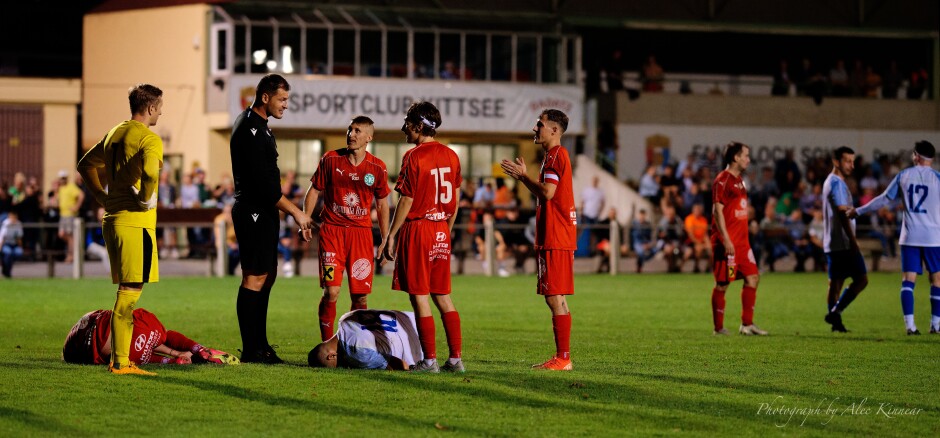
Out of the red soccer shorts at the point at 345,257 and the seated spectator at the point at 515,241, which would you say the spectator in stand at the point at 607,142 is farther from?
the red soccer shorts at the point at 345,257

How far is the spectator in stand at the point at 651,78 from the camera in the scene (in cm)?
4091

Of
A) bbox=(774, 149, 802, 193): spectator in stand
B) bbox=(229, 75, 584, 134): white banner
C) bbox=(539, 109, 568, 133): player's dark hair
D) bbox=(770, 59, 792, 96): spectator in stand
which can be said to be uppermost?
bbox=(770, 59, 792, 96): spectator in stand

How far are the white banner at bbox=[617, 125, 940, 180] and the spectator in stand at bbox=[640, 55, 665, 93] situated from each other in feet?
5.11

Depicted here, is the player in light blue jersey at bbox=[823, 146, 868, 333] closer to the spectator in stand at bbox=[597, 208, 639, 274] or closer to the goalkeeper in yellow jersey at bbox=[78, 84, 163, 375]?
the goalkeeper in yellow jersey at bbox=[78, 84, 163, 375]

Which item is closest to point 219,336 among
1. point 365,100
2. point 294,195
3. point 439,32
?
point 294,195

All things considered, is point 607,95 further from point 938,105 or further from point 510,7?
point 938,105

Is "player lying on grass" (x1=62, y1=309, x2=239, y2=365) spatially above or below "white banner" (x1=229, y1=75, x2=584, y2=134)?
below

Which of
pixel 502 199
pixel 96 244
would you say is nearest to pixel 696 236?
pixel 502 199

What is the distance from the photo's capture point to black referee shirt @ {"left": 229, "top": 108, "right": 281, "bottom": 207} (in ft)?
34.2

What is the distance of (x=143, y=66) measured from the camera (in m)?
37.9

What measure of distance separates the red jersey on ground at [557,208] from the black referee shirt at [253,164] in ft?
Answer: 6.71

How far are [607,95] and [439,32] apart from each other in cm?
525

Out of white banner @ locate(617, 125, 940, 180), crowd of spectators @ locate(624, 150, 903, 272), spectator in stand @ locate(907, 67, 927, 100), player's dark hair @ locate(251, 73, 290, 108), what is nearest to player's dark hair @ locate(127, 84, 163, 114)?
player's dark hair @ locate(251, 73, 290, 108)

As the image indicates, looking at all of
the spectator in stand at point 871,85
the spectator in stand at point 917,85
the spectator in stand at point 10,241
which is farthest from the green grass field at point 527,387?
the spectator in stand at point 917,85
